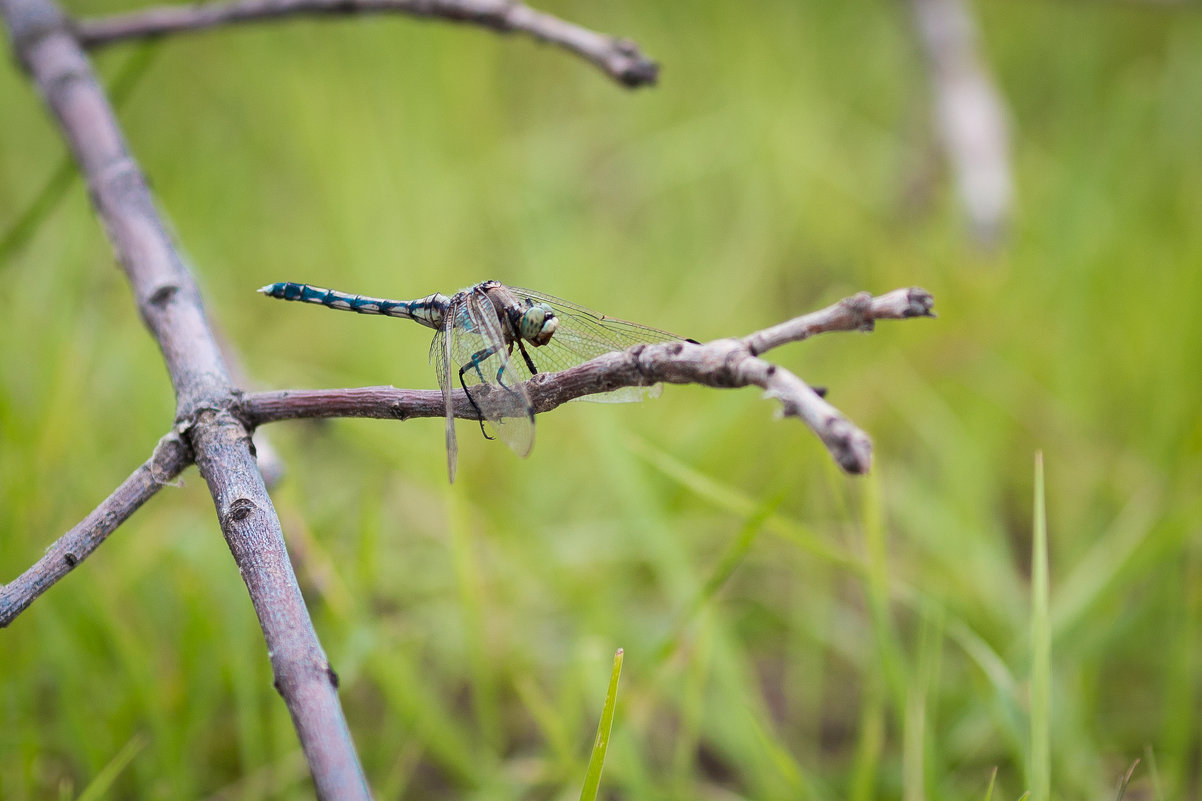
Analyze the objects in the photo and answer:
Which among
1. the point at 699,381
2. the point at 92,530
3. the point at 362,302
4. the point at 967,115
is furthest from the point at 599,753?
the point at 967,115

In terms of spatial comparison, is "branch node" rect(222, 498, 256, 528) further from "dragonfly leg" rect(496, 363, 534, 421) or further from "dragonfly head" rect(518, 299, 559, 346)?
"dragonfly head" rect(518, 299, 559, 346)

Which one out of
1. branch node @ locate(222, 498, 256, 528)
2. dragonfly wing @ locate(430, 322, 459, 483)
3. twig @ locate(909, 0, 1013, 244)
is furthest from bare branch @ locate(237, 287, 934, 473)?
→ twig @ locate(909, 0, 1013, 244)

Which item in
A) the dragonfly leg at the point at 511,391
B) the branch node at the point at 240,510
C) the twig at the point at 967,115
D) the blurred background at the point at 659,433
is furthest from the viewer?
the twig at the point at 967,115

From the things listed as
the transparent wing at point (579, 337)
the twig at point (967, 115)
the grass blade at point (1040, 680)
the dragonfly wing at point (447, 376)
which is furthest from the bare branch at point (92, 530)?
the twig at point (967, 115)

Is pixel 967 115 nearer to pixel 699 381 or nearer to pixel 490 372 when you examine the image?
pixel 490 372

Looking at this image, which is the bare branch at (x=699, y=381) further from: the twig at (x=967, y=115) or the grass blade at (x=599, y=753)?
the twig at (x=967, y=115)
